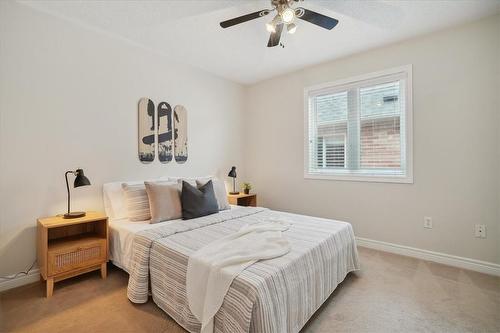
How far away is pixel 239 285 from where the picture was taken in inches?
54.0

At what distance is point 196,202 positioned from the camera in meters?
2.68

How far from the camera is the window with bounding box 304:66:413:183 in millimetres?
3016

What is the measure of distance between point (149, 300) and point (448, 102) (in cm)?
353

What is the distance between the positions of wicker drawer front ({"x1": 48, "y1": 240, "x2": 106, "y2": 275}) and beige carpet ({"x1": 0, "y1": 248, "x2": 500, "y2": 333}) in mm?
208

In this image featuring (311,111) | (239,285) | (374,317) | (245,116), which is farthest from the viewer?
(245,116)

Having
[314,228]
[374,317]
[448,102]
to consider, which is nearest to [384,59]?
[448,102]

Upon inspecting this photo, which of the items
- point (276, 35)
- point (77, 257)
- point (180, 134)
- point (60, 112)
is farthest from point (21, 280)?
point (276, 35)

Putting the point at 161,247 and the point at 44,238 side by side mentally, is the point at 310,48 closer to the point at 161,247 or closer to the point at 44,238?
the point at 161,247

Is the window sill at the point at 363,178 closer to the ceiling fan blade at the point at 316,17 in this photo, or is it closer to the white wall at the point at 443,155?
the white wall at the point at 443,155

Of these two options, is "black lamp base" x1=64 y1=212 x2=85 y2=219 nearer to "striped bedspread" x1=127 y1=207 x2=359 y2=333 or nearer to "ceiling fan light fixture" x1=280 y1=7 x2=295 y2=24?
"striped bedspread" x1=127 y1=207 x2=359 y2=333

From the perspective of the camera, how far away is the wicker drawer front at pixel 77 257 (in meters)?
2.11

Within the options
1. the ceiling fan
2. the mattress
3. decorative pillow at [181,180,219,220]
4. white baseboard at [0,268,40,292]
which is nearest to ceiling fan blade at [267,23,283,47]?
the ceiling fan

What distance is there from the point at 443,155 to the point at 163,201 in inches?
121

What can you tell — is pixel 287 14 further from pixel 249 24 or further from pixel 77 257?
pixel 77 257
